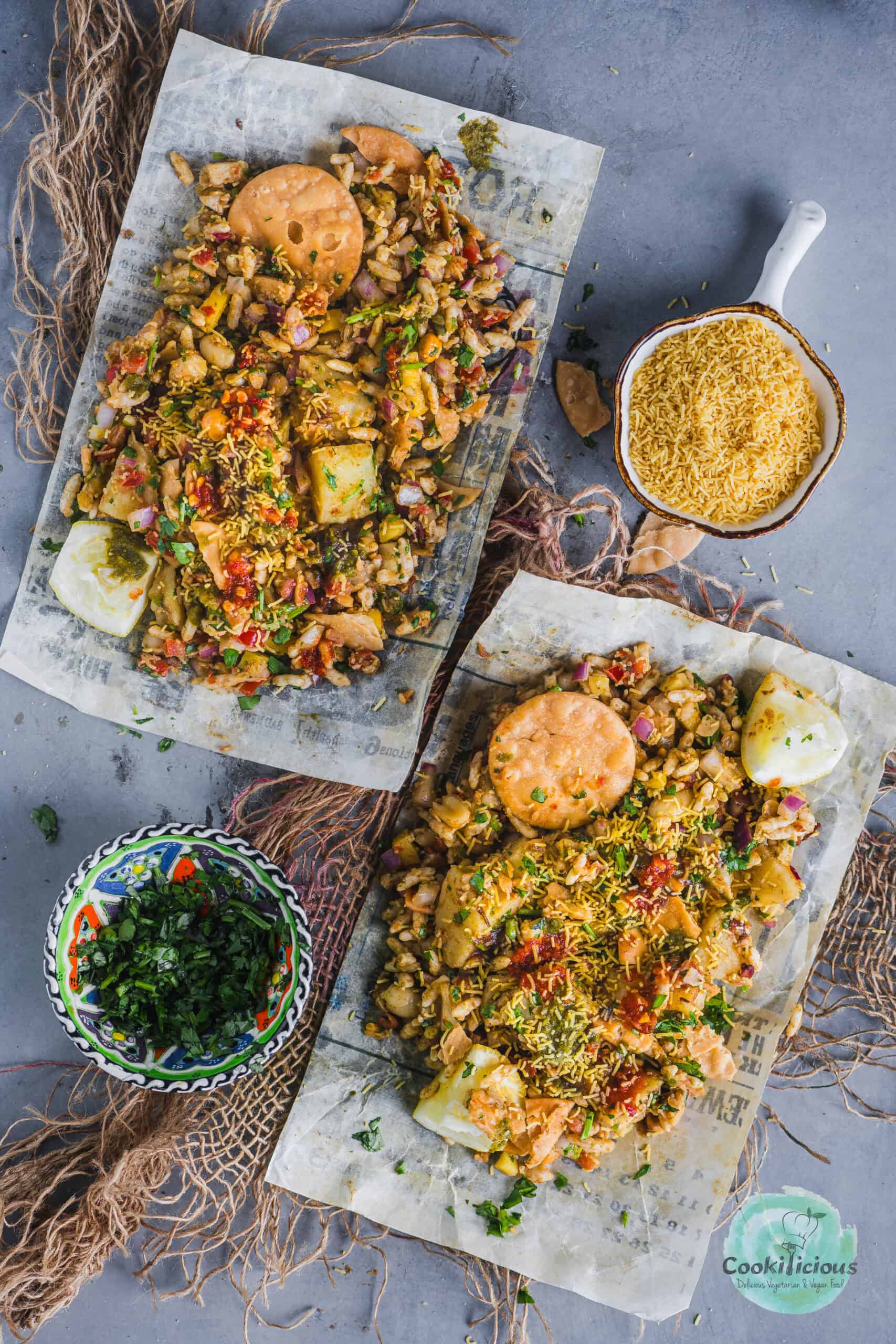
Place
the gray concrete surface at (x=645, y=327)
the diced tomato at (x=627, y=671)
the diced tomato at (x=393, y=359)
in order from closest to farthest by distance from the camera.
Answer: the diced tomato at (x=393, y=359)
the diced tomato at (x=627, y=671)
the gray concrete surface at (x=645, y=327)

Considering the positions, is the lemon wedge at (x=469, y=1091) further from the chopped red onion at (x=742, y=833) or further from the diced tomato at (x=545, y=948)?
the chopped red onion at (x=742, y=833)

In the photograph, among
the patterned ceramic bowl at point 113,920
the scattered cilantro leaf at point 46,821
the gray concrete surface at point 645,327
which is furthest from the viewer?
the scattered cilantro leaf at point 46,821

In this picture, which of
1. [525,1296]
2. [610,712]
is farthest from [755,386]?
[525,1296]

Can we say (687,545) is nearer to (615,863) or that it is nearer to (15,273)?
(615,863)

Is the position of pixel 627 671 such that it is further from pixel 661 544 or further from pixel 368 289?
pixel 368 289

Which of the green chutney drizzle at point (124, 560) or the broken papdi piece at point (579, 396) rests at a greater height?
the broken papdi piece at point (579, 396)

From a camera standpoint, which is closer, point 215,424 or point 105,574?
point 215,424

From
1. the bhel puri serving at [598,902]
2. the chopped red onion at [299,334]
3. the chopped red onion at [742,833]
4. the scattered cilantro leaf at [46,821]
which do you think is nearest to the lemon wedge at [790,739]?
the bhel puri serving at [598,902]

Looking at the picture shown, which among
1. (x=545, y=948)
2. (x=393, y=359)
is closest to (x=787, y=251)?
(x=393, y=359)
